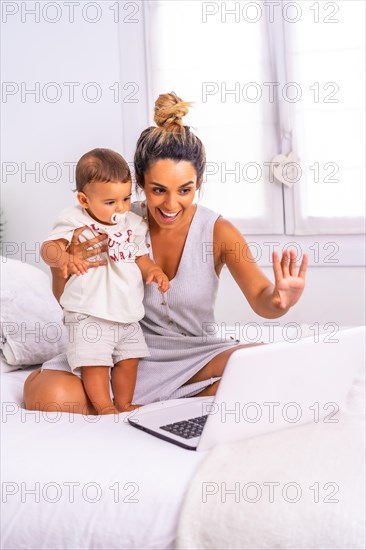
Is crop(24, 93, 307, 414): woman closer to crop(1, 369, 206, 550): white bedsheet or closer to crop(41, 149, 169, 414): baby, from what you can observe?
crop(41, 149, 169, 414): baby

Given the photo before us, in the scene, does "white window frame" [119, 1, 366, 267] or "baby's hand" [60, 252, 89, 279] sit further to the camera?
"white window frame" [119, 1, 366, 267]

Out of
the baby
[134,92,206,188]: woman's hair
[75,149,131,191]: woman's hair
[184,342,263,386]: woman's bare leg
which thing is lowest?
[184,342,263,386]: woman's bare leg

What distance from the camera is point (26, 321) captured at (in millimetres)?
2068

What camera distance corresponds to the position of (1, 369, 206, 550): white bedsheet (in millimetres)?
1162

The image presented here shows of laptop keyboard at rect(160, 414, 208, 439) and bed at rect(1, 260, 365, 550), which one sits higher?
laptop keyboard at rect(160, 414, 208, 439)

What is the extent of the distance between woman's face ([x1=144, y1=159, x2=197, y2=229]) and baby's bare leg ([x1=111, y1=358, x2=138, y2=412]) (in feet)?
1.08

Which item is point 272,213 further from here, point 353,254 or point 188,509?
point 188,509

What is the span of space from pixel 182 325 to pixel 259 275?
8.9 inches

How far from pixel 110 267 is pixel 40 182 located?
191 cm

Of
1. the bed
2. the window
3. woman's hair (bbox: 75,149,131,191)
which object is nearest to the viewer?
the bed

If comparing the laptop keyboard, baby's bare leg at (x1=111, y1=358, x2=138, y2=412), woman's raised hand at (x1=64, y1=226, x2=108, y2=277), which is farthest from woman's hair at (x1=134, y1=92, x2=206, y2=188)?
the laptop keyboard

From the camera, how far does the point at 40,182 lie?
3383 millimetres

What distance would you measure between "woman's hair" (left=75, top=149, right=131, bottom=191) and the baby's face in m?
0.01

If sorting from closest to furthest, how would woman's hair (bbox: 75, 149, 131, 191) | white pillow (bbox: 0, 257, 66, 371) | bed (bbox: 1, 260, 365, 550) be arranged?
1. bed (bbox: 1, 260, 365, 550)
2. woman's hair (bbox: 75, 149, 131, 191)
3. white pillow (bbox: 0, 257, 66, 371)
